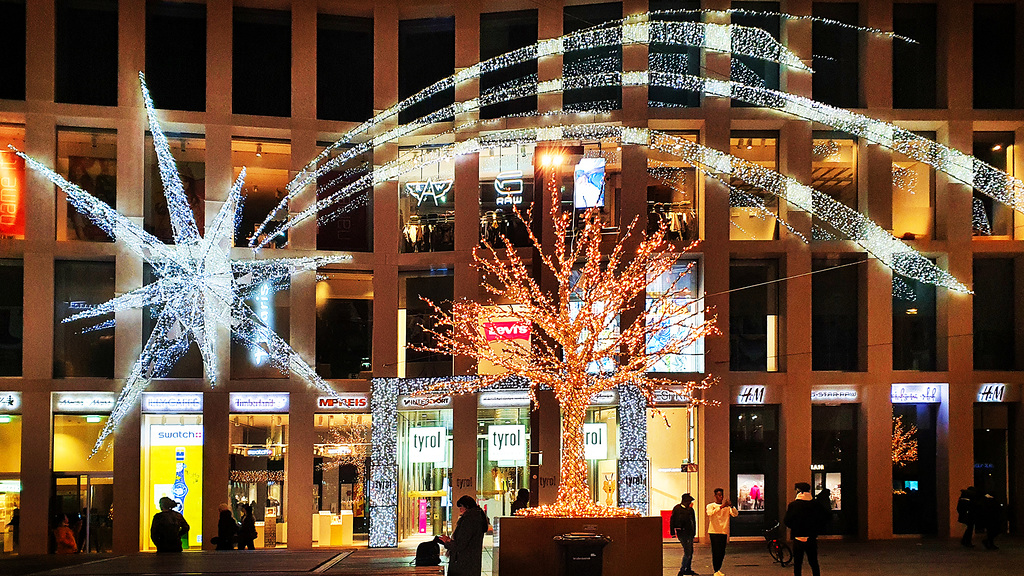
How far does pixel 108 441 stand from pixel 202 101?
9.09 meters

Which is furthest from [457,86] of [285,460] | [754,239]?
[285,460]

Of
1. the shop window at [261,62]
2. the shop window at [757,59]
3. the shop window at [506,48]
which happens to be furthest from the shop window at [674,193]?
the shop window at [261,62]

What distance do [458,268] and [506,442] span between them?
478cm

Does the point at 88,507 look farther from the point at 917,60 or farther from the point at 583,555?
the point at 917,60

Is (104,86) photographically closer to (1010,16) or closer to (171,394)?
(171,394)

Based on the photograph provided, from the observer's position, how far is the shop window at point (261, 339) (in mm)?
28188

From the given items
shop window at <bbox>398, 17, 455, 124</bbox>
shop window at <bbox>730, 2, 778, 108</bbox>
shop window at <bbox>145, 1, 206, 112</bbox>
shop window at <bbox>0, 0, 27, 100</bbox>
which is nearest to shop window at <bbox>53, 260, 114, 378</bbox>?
shop window at <bbox>0, 0, 27, 100</bbox>

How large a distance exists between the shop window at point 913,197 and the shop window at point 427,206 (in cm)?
1178

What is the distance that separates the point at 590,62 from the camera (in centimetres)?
2806

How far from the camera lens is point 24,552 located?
26.2 metres

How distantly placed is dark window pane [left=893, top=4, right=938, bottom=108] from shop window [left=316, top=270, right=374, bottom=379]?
15046 millimetres

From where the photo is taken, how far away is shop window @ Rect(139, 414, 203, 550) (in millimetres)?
27484

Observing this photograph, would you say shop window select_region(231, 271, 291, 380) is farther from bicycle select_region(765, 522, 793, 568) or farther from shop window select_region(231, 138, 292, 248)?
bicycle select_region(765, 522, 793, 568)

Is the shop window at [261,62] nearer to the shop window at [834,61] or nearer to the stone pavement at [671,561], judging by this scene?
the stone pavement at [671,561]
